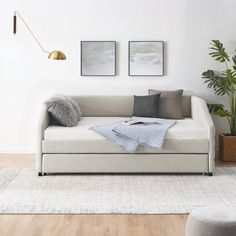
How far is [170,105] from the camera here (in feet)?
18.3

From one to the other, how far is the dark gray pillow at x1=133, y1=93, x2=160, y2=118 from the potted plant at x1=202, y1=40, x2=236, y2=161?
2.22ft

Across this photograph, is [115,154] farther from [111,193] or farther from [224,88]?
[224,88]

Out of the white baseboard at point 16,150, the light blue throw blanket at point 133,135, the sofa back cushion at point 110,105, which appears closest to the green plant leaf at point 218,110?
the sofa back cushion at point 110,105

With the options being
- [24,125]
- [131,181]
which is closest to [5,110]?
[24,125]

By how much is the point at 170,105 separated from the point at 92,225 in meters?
2.59

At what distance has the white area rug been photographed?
11.9 feet

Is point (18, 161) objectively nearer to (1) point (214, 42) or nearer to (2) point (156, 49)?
(2) point (156, 49)

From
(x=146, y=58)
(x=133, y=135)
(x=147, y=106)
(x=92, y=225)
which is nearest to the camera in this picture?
(x=92, y=225)

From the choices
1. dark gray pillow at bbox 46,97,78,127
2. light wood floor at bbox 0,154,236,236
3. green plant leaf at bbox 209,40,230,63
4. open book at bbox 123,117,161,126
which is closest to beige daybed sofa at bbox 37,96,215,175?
dark gray pillow at bbox 46,97,78,127

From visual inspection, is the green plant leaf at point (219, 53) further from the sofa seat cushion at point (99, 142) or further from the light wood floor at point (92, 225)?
the light wood floor at point (92, 225)

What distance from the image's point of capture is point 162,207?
3.67m

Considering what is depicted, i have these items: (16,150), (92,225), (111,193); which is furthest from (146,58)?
(92,225)

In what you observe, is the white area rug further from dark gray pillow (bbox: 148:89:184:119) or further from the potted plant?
dark gray pillow (bbox: 148:89:184:119)

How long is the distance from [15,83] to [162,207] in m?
2.96
